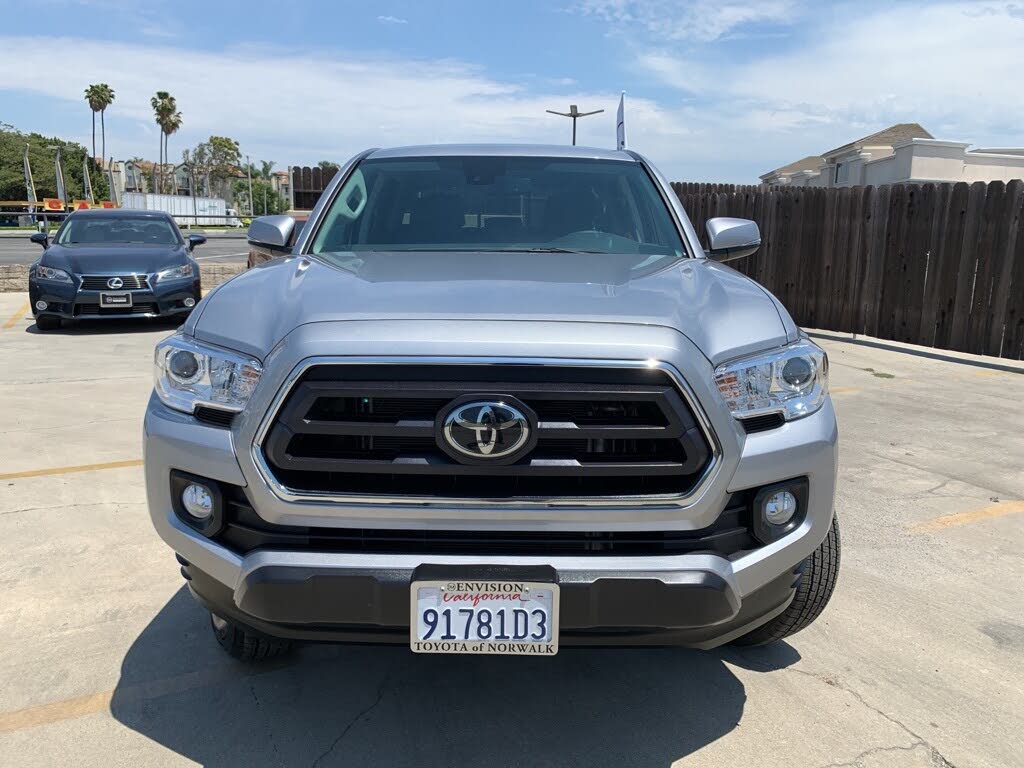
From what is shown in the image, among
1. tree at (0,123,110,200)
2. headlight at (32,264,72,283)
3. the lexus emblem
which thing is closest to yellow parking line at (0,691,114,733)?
the lexus emblem

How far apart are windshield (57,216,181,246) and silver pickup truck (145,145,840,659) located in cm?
983

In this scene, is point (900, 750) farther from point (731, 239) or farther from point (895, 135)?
point (895, 135)

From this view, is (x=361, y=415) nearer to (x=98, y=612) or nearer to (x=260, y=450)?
(x=260, y=450)

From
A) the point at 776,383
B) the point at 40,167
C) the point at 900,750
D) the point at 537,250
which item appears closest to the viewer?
the point at 776,383

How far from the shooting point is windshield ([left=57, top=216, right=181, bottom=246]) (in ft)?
35.4

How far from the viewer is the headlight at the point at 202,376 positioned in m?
2.09

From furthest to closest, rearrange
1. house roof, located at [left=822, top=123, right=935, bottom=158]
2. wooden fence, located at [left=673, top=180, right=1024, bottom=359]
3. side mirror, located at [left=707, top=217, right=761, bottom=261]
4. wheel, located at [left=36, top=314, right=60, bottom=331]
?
house roof, located at [left=822, top=123, right=935, bottom=158]
wheel, located at [left=36, top=314, right=60, bottom=331]
wooden fence, located at [left=673, top=180, right=1024, bottom=359]
side mirror, located at [left=707, top=217, right=761, bottom=261]

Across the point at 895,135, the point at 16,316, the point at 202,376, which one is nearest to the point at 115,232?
the point at 16,316

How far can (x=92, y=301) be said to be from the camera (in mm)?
9859

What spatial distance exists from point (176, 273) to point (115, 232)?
1.35m

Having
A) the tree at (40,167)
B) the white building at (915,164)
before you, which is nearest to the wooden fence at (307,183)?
the white building at (915,164)

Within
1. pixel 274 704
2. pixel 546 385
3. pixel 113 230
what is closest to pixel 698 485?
pixel 546 385

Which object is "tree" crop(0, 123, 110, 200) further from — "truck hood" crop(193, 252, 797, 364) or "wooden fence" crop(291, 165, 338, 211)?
"truck hood" crop(193, 252, 797, 364)

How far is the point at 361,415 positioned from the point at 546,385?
18.3 inches
